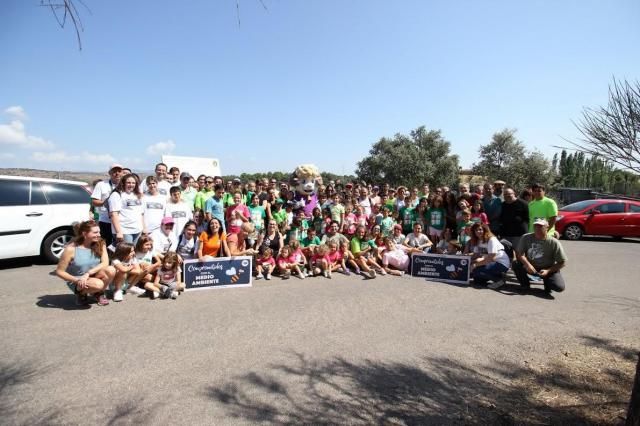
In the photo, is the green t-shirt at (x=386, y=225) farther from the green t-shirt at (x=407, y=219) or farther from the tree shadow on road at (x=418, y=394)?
the tree shadow on road at (x=418, y=394)

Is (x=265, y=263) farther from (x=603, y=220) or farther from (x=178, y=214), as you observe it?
(x=603, y=220)

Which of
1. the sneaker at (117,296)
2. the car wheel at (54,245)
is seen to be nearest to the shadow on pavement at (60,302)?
the sneaker at (117,296)

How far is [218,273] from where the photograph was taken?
231 inches

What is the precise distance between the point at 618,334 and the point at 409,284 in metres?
2.91

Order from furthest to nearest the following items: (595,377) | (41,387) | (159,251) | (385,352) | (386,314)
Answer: (159,251), (386,314), (385,352), (595,377), (41,387)

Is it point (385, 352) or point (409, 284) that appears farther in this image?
point (409, 284)

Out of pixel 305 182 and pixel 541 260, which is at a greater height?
pixel 305 182

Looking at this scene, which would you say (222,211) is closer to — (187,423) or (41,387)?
(41,387)

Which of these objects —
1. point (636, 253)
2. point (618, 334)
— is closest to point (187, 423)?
point (618, 334)

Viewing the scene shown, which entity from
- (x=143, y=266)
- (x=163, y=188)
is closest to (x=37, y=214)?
(x=163, y=188)

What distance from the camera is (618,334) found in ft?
13.9

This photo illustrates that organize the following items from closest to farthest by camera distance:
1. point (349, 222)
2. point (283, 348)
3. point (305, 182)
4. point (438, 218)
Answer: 1. point (283, 348)
2. point (349, 222)
3. point (438, 218)
4. point (305, 182)

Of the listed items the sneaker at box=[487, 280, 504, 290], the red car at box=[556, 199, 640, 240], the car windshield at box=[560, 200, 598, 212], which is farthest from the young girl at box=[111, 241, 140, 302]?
the car windshield at box=[560, 200, 598, 212]

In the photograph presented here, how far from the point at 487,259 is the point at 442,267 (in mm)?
822
